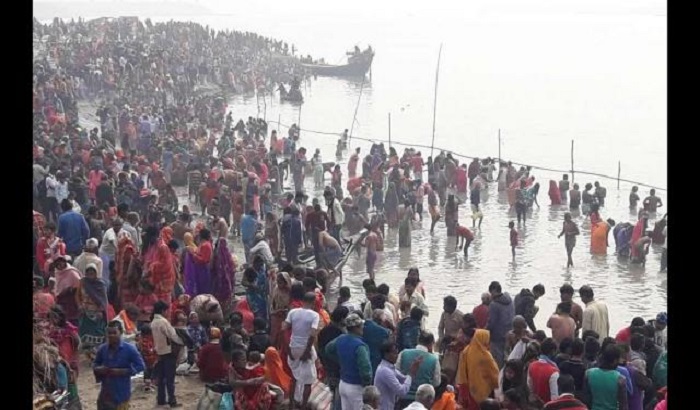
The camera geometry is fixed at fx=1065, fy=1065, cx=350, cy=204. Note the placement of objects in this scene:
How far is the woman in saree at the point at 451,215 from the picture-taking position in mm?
17969

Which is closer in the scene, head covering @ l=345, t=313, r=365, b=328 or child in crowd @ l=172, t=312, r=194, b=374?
head covering @ l=345, t=313, r=365, b=328

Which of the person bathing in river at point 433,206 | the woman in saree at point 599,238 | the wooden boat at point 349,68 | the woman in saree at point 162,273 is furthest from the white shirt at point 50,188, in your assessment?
the wooden boat at point 349,68

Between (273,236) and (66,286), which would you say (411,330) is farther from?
(273,236)

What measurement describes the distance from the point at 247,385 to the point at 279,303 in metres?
2.20

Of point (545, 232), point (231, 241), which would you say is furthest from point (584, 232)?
point (231, 241)

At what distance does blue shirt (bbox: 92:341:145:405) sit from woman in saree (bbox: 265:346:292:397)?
1.03 metres

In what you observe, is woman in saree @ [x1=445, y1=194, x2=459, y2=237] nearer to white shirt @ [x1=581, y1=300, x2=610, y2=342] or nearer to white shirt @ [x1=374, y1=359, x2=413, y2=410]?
white shirt @ [x1=581, y1=300, x2=610, y2=342]

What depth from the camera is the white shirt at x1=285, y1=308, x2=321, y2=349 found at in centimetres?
827

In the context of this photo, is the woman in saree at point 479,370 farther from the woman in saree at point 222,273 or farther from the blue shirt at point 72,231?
the blue shirt at point 72,231

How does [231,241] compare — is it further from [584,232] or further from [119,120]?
[119,120]

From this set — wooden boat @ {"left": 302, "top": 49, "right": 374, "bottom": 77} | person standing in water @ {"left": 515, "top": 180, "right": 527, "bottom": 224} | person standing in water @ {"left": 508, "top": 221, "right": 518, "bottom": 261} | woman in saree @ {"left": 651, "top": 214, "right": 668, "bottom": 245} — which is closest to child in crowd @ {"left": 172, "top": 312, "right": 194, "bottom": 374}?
person standing in water @ {"left": 508, "top": 221, "right": 518, "bottom": 261}

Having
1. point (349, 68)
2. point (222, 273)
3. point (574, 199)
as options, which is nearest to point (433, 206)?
point (574, 199)

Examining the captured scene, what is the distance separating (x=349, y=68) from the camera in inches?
2244

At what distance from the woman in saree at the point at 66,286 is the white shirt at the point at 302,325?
8.17 ft
